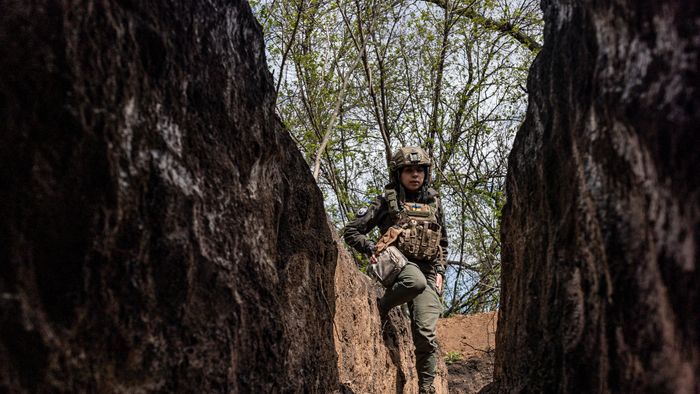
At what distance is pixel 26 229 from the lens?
177 centimetres

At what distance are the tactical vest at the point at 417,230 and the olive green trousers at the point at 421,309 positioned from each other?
126 mm

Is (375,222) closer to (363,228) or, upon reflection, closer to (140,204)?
(363,228)

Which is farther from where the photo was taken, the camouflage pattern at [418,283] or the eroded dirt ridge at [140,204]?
the camouflage pattern at [418,283]

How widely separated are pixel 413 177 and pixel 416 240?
1.86 feet

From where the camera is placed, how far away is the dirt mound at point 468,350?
378 inches

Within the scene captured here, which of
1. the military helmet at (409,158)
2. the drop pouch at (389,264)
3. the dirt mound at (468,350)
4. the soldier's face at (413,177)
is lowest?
the dirt mound at (468,350)

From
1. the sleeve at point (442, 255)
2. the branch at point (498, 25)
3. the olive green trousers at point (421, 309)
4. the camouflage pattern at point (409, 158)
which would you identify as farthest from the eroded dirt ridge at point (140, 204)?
the branch at point (498, 25)

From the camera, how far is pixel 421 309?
5633mm

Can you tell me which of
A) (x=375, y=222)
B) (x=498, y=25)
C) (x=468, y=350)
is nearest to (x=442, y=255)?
(x=375, y=222)

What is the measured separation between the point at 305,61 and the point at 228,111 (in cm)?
830

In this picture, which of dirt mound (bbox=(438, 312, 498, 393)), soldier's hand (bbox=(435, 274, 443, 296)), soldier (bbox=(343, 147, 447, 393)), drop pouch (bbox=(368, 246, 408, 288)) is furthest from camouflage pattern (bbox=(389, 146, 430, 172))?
dirt mound (bbox=(438, 312, 498, 393))

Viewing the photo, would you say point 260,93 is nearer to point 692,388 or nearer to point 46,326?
point 46,326

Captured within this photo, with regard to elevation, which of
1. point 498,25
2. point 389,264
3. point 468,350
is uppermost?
point 498,25

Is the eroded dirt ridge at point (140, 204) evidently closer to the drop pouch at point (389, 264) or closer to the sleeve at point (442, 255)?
the drop pouch at point (389, 264)
